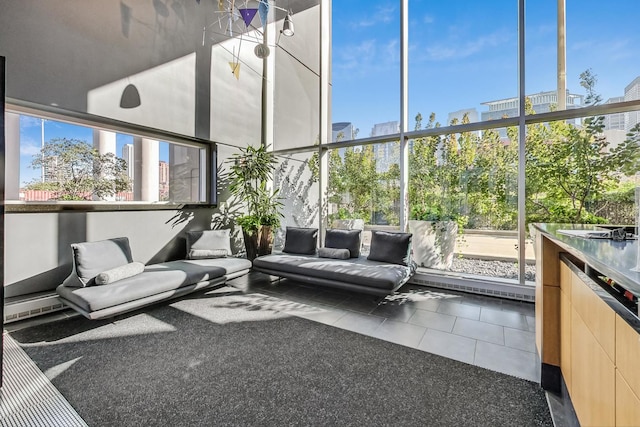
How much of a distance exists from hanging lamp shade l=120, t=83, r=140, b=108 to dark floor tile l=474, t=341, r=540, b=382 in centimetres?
500

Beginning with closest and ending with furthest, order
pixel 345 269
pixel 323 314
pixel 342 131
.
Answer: pixel 323 314
pixel 345 269
pixel 342 131

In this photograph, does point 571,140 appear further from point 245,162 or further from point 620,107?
point 245,162

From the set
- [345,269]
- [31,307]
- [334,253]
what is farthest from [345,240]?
[31,307]

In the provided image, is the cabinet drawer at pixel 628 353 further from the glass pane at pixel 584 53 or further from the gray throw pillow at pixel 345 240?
the glass pane at pixel 584 53

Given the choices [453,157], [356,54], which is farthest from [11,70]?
[453,157]

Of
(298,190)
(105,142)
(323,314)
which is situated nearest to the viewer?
(323,314)

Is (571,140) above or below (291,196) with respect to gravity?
above

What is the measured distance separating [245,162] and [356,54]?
2.85 meters

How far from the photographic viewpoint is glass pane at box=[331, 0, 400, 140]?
4.82 m

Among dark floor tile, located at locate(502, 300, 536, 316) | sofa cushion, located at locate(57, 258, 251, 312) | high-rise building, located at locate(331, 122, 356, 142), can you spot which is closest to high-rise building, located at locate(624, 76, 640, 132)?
dark floor tile, located at locate(502, 300, 536, 316)

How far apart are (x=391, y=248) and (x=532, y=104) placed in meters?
2.68

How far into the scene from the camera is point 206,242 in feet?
15.0

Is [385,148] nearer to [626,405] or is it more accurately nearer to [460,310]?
[460,310]

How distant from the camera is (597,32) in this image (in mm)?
3443
